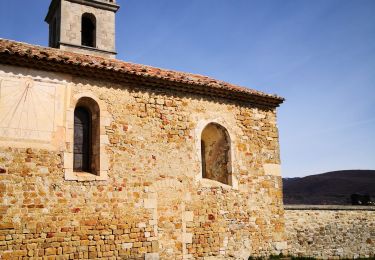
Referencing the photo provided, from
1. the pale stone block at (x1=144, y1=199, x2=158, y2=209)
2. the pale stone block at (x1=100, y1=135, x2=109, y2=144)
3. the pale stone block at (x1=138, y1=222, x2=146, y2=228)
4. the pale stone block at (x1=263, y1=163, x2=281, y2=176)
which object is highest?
the pale stone block at (x1=100, y1=135, x2=109, y2=144)

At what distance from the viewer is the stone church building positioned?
7508 millimetres

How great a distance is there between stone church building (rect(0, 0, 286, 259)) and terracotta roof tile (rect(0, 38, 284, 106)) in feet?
0.11

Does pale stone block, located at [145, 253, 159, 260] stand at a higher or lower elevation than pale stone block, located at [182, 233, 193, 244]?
lower

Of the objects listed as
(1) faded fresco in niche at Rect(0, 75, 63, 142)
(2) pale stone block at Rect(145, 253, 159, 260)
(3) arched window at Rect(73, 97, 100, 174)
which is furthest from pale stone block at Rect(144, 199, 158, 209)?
(1) faded fresco in niche at Rect(0, 75, 63, 142)

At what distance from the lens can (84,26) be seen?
14.4 meters

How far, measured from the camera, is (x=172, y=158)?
9398 millimetres

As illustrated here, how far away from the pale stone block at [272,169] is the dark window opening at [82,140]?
5376mm

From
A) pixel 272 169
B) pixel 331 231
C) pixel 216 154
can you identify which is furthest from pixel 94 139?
pixel 331 231

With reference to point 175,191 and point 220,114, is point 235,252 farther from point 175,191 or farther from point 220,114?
point 220,114

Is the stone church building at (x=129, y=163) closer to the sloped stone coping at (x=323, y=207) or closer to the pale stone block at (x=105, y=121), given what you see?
the pale stone block at (x=105, y=121)

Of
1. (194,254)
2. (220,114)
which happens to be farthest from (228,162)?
(194,254)

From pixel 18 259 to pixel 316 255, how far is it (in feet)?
32.1

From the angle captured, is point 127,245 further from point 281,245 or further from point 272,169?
point 272,169

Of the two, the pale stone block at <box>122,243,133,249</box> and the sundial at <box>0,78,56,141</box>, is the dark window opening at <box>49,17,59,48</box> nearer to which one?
the sundial at <box>0,78,56,141</box>
